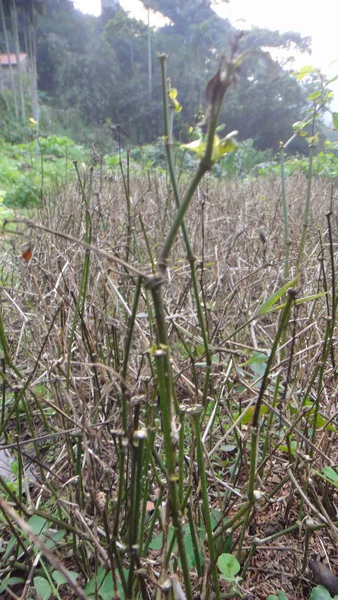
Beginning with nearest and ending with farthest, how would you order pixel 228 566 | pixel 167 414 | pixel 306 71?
pixel 167 414
pixel 228 566
pixel 306 71

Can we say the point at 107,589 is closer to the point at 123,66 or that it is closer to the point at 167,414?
the point at 167,414

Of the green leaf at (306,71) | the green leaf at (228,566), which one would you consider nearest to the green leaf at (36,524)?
the green leaf at (228,566)

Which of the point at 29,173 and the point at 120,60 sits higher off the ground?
the point at 120,60

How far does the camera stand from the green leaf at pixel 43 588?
2.46ft

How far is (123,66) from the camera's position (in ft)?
70.8

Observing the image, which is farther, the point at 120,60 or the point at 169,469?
the point at 120,60

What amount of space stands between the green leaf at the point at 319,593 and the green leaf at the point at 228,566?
194mm

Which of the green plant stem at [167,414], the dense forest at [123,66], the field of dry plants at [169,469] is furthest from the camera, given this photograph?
the dense forest at [123,66]

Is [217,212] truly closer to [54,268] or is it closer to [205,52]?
[54,268]

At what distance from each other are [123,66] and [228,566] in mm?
24263

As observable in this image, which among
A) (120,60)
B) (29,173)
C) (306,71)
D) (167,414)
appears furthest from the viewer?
(120,60)

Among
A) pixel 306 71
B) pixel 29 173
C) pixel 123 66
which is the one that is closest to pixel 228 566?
pixel 306 71

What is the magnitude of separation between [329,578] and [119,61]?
2428 cm

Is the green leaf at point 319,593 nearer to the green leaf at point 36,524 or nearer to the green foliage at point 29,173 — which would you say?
the green leaf at point 36,524
